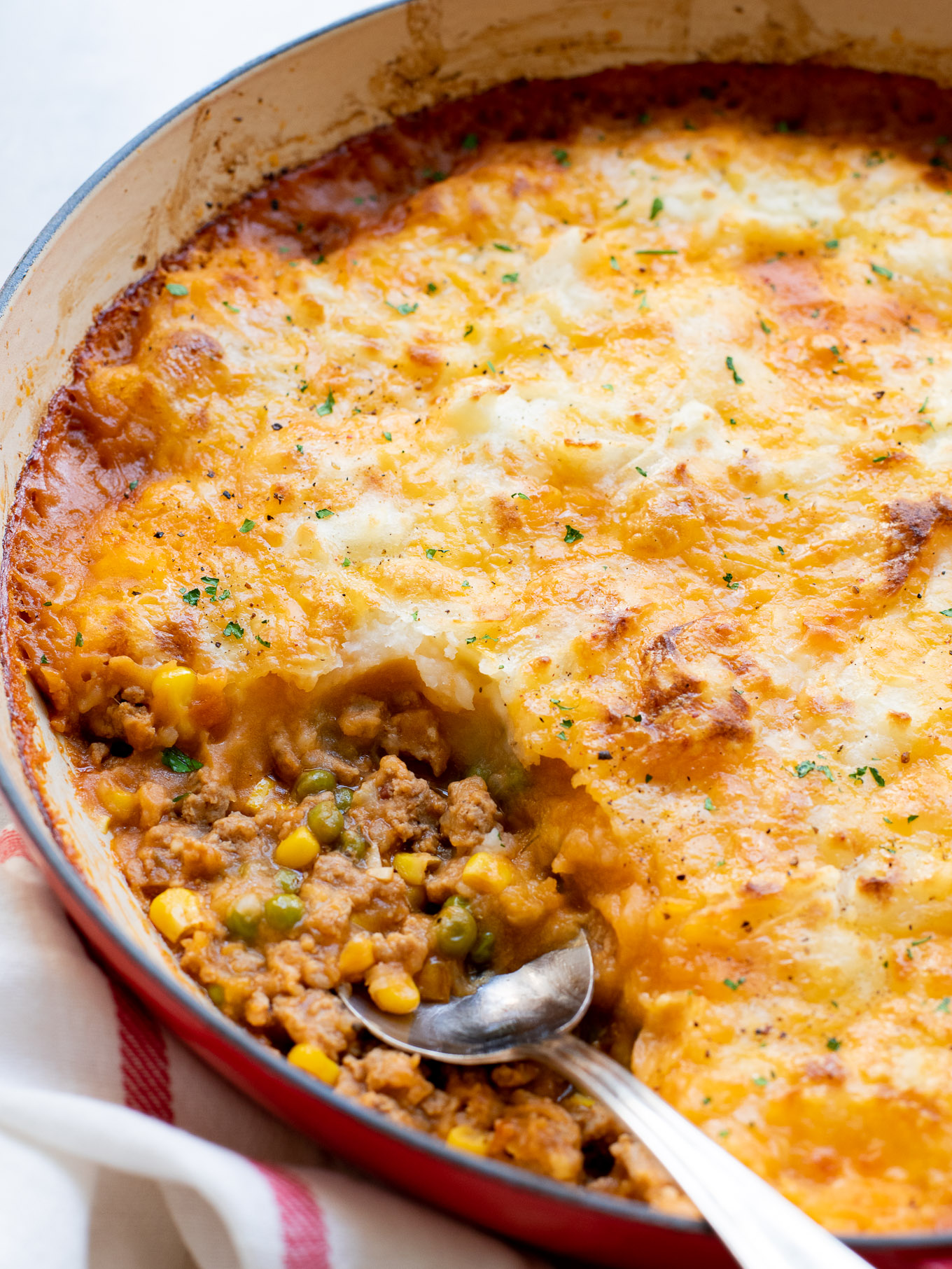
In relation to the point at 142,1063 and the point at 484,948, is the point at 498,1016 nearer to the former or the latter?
the point at 484,948

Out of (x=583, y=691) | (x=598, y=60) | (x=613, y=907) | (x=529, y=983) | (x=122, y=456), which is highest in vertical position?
(x=598, y=60)

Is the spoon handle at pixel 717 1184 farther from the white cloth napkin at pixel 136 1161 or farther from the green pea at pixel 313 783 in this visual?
the green pea at pixel 313 783

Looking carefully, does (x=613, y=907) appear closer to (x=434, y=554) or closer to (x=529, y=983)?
(x=529, y=983)

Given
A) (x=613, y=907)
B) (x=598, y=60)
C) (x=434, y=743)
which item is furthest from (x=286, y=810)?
(x=598, y=60)

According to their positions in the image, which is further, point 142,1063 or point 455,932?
point 455,932

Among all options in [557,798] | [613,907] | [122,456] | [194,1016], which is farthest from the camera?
[122,456]

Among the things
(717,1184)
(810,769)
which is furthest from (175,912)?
(810,769)

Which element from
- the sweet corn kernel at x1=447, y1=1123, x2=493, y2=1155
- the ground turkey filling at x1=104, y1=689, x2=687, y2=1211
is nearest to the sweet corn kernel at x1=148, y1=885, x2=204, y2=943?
the ground turkey filling at x1=104, y1=689, x2=687, y2=1211
